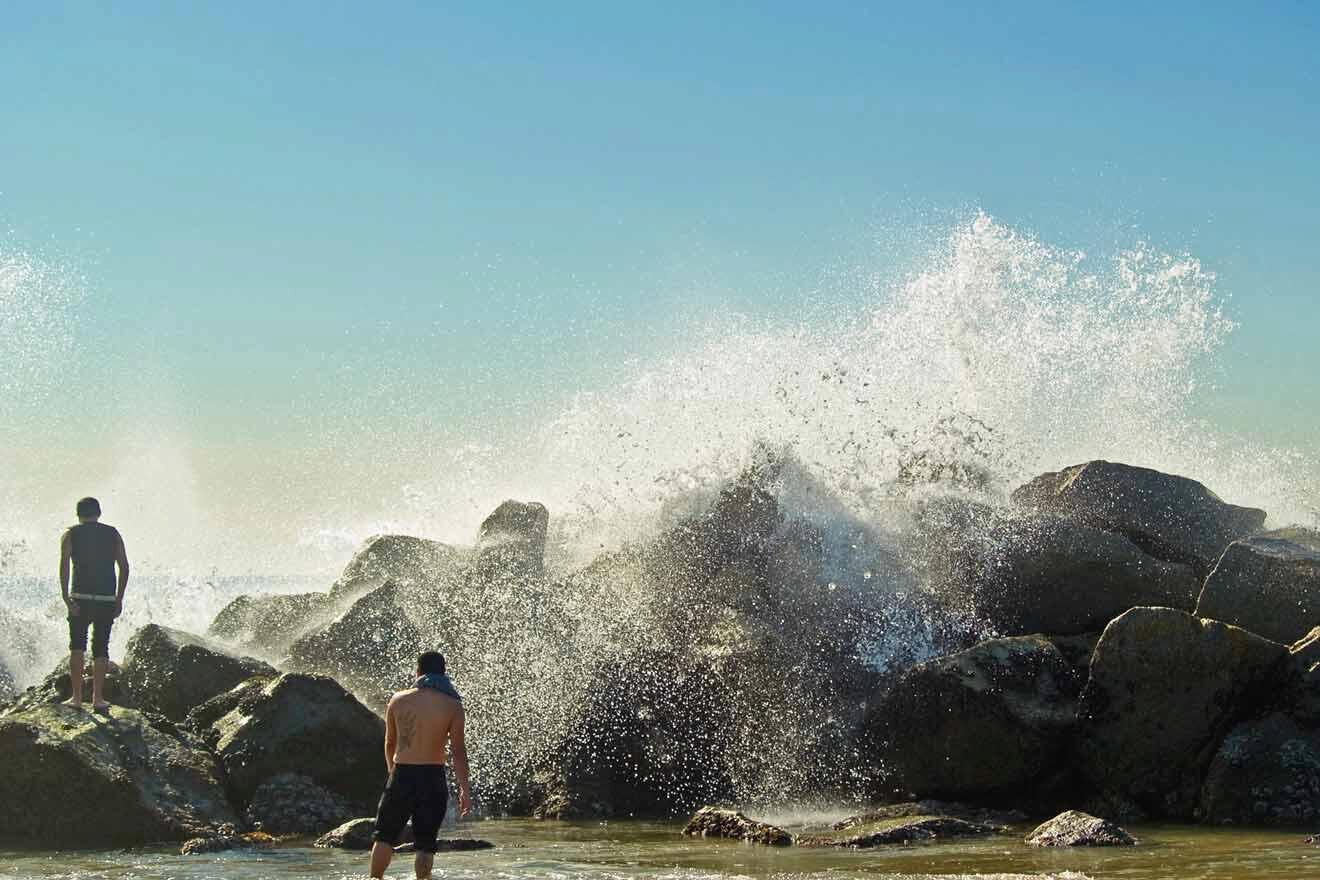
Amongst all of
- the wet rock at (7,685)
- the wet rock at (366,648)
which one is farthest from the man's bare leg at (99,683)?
the wet rock at (7,685)

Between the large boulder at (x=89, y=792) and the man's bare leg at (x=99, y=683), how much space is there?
566 mm

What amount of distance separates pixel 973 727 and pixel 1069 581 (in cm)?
315

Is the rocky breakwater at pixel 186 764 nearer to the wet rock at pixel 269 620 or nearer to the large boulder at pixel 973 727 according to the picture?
the wet rock at pixel 269 620

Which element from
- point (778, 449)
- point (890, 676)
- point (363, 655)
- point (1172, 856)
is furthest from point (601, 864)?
point (778, 449)

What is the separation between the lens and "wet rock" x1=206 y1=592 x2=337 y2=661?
59.0 ft

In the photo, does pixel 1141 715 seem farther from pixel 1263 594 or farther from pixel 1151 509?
pixel 1151 509

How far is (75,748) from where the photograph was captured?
1234 cm

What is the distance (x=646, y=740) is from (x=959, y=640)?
3618 mm

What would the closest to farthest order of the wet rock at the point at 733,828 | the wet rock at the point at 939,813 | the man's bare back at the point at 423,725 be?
the man's bare back at the point at 423,725 → the wet rock at the point at 733,828 → the wet rock at the point at 939,813

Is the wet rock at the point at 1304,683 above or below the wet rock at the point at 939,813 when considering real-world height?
above

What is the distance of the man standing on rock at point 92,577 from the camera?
1408 cm

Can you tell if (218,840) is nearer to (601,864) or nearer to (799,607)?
(601,864)

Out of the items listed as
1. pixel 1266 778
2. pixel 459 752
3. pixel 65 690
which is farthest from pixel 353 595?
pixel 1266 778

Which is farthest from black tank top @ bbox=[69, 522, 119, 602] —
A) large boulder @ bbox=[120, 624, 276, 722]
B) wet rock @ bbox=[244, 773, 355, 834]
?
wet rock @ bbox=[244, 773, 355, 834]
